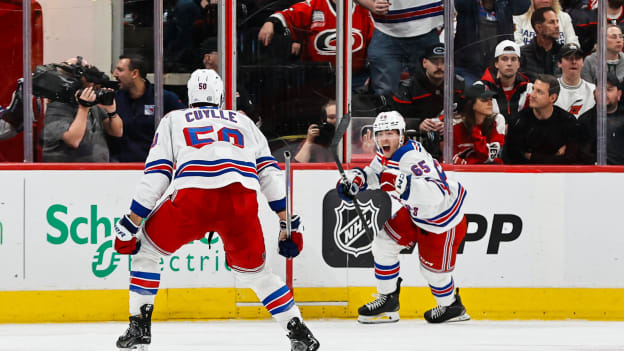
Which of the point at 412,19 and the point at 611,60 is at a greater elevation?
Result: the point at 412,19

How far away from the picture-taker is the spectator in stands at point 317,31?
521 cm

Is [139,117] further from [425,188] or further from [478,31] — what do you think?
[478,31]

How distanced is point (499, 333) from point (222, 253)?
1.53m

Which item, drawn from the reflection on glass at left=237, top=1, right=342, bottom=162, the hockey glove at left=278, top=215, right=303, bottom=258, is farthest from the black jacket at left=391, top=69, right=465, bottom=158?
the hockey glove at left=278, top=215, right=303, bottom=258

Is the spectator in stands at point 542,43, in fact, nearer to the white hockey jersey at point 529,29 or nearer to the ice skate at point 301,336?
the white hockey jersey at point 529,29

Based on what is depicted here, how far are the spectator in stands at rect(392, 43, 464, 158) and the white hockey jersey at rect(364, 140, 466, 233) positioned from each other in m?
0.43

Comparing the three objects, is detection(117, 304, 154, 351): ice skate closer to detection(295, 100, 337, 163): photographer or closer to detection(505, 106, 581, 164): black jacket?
detection(295, 100, 337, 163): photographer

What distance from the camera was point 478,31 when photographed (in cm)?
532

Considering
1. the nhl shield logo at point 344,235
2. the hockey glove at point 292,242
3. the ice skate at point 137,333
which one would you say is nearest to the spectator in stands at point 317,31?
the nhl shield logo at point 344,235

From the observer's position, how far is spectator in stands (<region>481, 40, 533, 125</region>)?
536 cm

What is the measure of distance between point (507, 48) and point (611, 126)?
0.76 meters

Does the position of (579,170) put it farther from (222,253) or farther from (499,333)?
(222,253)

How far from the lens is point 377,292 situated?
5.08 metres

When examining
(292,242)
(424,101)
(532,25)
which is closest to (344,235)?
(424,101)
